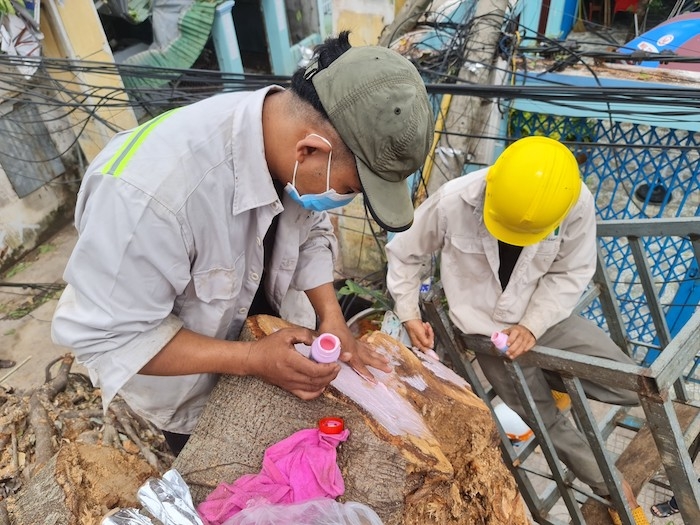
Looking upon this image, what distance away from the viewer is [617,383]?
1.75 meters

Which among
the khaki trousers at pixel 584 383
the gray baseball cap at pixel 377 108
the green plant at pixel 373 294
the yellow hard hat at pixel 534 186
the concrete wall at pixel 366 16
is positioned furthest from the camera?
the concrete wall at pixel 366 16

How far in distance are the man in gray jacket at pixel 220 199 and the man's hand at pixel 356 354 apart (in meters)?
0.25

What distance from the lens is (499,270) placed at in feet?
8.55

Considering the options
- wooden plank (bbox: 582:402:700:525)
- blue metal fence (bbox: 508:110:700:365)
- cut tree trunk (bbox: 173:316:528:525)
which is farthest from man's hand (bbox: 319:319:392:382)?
blue metal fence (bbox: 508:110:700:365)

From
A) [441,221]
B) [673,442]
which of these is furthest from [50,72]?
[673,442]

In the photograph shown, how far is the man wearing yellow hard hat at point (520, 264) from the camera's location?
84.5 inches

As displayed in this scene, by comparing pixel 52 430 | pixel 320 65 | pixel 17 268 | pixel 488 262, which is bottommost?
pixel 17 268

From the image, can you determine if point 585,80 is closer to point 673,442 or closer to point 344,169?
point 673,442

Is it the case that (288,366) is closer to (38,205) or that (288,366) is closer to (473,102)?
(473,102)

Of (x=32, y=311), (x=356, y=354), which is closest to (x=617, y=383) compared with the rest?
(x=356, y=354)

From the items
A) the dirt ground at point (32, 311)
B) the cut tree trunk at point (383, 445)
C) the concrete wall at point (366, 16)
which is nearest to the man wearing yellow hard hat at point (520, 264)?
the cut tree trunk at point (383, 445)

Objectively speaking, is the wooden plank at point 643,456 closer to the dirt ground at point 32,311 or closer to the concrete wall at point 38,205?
the dirt ground at point 32,311

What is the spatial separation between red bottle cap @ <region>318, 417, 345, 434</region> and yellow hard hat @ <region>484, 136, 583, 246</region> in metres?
1.22

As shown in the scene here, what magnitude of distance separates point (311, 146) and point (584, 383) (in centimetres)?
224
